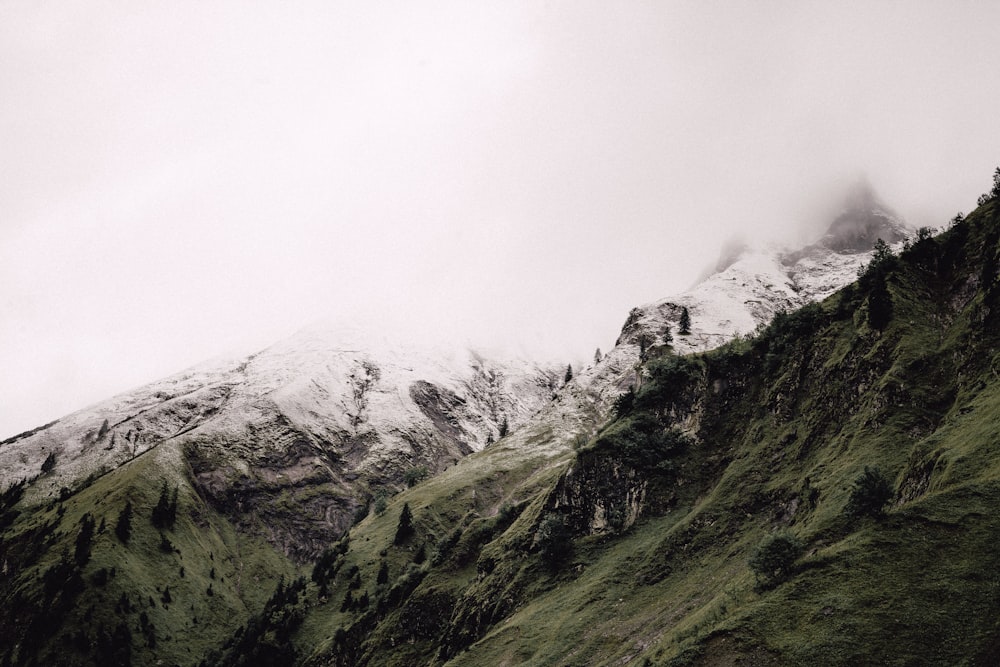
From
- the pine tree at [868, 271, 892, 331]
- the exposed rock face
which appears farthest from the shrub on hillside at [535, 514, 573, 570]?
the pine tree at [868, 271, 892, 331]

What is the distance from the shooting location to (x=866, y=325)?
72125 mm

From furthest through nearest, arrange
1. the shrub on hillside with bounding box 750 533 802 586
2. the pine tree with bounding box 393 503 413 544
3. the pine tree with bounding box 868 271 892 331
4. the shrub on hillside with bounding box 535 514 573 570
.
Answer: the pine tree with bounding box 393 503 413 544, the shrub on hillside with bounding box 535 514 573 570, the pine tree with bounding box 868 271 892 331, the shrub on hillside with bounding box 750 533 802 586

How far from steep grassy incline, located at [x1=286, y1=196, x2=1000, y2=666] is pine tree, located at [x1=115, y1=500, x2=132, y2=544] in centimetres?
9994

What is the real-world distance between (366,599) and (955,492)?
134 m

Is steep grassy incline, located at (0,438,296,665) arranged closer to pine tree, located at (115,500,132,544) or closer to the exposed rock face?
pine tree, located at (115,500,132,544)

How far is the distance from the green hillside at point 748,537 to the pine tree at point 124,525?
67.0 ft

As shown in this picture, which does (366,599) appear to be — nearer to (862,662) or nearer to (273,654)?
(273,654)

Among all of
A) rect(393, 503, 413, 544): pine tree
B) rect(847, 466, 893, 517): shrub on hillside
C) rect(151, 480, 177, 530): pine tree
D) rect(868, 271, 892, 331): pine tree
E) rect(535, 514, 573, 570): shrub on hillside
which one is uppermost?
rect(868, 271, 892, 331): pine tree

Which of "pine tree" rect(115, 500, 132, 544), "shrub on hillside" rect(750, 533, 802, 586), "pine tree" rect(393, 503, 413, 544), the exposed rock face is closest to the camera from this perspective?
"shrub on hillside" rect(750, 533, 802, 586)

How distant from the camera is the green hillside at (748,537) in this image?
3762 centimetres

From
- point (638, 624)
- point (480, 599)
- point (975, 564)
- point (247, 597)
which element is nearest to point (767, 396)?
point (638, 624)

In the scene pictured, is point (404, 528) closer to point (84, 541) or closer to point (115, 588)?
point (115, 588)

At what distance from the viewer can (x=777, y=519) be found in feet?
202

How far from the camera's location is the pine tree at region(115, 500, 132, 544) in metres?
174
